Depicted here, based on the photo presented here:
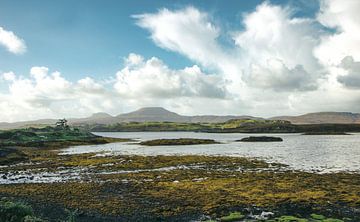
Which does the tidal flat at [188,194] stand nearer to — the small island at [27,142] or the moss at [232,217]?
the moss at [232,217]

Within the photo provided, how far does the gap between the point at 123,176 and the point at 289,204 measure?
968 inches

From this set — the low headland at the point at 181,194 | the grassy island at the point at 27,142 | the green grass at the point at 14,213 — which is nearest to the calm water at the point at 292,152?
the low headland at the point at 181,194

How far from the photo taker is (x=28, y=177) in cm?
4719

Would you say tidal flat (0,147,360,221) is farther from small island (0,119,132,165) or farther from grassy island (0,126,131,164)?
grassy island (0,126,131,164)

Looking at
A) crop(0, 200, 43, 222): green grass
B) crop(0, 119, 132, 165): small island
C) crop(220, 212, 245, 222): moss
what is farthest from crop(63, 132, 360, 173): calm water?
crop(0, 200, 43, 222): green grass

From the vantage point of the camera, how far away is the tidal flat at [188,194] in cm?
2675

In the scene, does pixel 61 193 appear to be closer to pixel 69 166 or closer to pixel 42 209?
pixel 42 209

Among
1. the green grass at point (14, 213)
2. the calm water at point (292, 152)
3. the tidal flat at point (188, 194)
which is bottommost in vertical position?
the tidal flat at point (188, 194)

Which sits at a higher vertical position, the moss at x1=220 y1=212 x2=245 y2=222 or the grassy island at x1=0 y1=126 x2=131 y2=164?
the grassy island at x1=0 y1=126 x2=131 y2=164

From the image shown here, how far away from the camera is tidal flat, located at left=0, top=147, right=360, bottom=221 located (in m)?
26.7

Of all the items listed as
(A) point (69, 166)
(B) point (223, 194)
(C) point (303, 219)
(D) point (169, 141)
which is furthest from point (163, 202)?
(D) point (169, 141)

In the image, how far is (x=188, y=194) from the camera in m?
33.8

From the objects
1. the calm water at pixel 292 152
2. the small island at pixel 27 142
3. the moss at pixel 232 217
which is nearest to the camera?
the moss at pixel 232 217

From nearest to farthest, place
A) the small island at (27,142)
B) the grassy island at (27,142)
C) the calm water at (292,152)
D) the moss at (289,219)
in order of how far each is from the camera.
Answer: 1. the moss at (289,219)
2. the calm water at (292,152)
3. the small island at (27,142)
4. the grassy island at (27,142)
